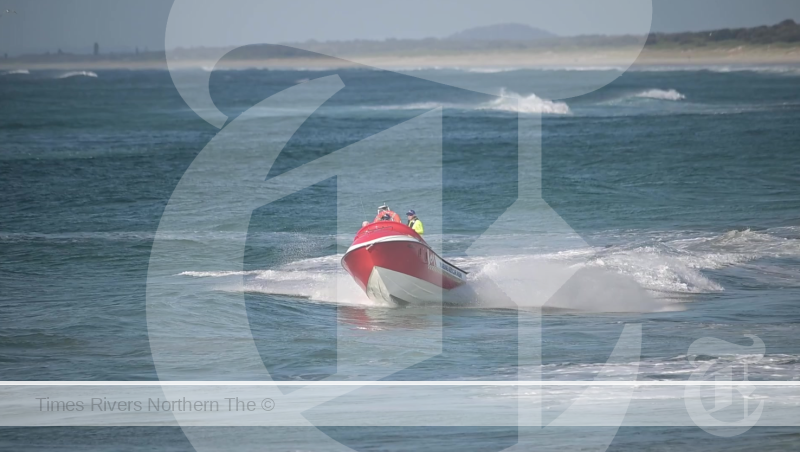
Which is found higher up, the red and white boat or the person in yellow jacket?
the person in yellow jacket

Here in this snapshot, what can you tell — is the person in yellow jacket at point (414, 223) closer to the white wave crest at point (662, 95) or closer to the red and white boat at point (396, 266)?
the red and white boat at point (396, 266)

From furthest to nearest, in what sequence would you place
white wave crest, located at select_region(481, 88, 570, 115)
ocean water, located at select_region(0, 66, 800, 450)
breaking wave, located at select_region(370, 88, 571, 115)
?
breaking wave, located at select_region(370, 88, 571, 115) < white wave crest, located at select_region(481, 88, 570, 115) < ocean water, located at select_region(0, 66, 800, 450)

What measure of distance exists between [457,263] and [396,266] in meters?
3.96

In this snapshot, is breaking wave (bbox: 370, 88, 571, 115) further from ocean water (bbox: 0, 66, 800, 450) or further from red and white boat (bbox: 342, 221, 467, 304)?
red and white boat (bbox: 342, 221, 467, 304)

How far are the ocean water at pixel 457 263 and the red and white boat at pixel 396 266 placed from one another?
32cm

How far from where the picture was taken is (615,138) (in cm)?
3838

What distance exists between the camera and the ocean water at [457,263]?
32.3 ft

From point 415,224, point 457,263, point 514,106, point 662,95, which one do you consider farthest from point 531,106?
point 415,224

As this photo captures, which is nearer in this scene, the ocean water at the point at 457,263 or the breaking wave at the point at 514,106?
the ocean water at the point at 457,263

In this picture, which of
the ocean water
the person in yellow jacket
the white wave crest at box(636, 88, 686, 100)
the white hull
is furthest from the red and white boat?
the white wave crest at box(636, 88, 686, 100)

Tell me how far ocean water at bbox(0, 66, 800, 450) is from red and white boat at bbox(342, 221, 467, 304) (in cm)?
32

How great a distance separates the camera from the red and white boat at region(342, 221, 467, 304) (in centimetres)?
1324

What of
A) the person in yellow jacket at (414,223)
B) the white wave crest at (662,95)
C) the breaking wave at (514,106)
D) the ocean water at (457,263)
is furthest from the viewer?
the white wave crest at (662,95)

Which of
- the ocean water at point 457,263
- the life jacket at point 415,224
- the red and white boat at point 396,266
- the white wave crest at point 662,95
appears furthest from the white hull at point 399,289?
the white wave crest at point 662,95
